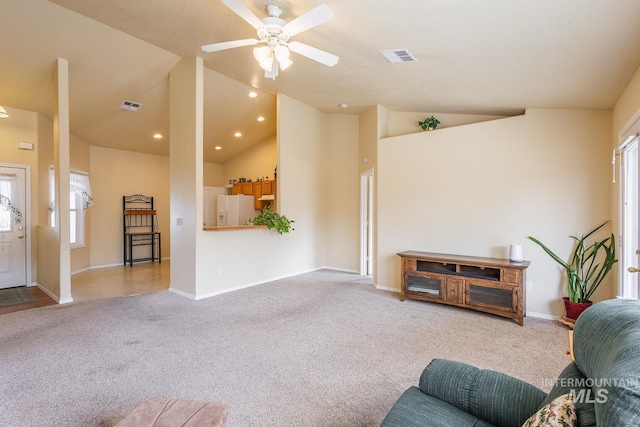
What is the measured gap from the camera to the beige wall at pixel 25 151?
5.33 meters

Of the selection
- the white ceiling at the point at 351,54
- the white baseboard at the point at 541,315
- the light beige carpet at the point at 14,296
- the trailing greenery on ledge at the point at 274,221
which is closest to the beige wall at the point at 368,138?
the white ceiling at the point at 351,54

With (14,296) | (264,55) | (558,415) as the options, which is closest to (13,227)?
(14,296)

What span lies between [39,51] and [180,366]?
14.7 feet

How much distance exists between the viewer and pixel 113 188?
7.49m

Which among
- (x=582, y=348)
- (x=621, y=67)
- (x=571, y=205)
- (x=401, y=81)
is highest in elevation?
(x=401, y=81)

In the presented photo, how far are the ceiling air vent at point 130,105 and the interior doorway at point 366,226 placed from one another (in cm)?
443

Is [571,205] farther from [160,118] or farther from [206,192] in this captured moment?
[206,192]

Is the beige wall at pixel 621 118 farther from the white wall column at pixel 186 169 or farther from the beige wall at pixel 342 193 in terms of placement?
the white wall column at pixel 186 169

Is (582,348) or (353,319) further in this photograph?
(353,319)

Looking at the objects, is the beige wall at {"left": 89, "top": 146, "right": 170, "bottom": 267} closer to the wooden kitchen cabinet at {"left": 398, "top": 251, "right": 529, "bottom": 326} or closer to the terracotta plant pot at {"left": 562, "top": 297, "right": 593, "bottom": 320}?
the wooden kitchen cabinet at {"left": 398, "top": 251, "right": 529, "bottom": 326}

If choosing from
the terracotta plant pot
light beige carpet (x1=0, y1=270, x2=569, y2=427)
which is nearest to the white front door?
light beige carpet (x1=0, y1=270, x2=569, y2=427)

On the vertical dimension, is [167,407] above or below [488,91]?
below

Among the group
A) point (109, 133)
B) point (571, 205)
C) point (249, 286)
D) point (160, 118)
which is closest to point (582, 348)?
point (571, 205)

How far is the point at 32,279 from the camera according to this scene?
18.4 ft
